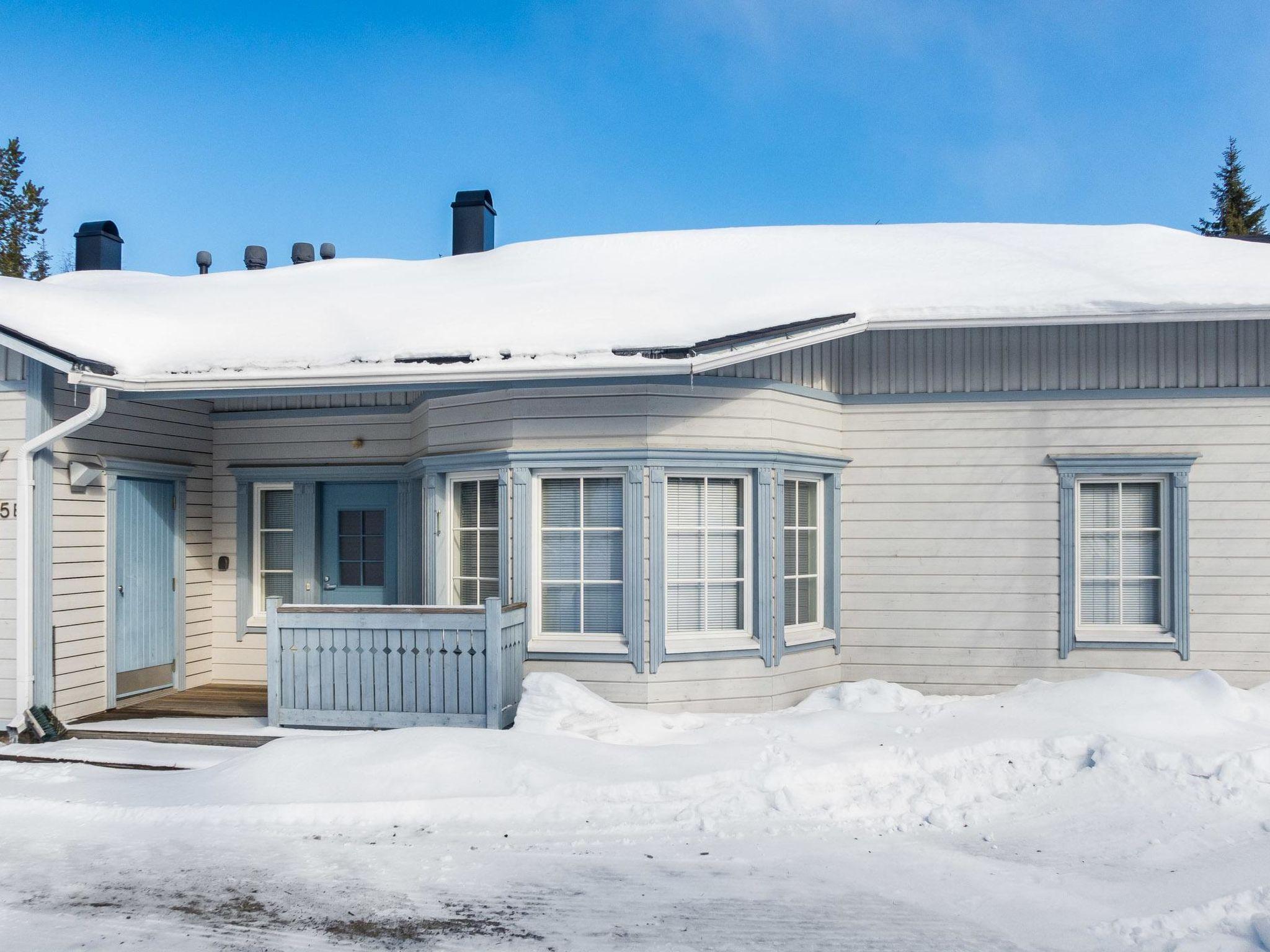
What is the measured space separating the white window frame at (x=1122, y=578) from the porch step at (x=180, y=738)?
265 inches

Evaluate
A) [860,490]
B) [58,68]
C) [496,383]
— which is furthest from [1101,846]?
[58,68]

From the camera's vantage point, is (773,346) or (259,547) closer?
(773,346)

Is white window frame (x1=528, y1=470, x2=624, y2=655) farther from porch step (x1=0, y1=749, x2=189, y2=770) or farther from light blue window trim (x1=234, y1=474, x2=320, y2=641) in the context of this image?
light blue window trim (x1=234, y1=474, x2=320, y2=641)

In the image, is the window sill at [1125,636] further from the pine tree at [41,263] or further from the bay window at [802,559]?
the pine tree at [41,263]

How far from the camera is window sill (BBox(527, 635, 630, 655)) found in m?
7.98

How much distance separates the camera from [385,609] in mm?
7676

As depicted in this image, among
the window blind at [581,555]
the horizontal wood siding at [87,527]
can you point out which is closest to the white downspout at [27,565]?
the horizontal wood siding at [87,527]

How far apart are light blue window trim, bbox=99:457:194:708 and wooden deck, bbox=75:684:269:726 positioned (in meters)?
0.18

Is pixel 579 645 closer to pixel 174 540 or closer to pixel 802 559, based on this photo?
pixel 802 559

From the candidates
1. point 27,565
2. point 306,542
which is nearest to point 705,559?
point 306,542

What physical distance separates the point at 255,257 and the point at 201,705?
888 cm

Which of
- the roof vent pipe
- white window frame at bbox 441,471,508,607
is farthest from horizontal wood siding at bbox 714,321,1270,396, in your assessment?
the roof vent pipe

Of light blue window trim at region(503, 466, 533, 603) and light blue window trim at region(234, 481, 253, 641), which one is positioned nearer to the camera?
light blue window trim at region(503, 466, 533, 603)

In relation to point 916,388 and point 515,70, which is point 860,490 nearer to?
point 916,388
